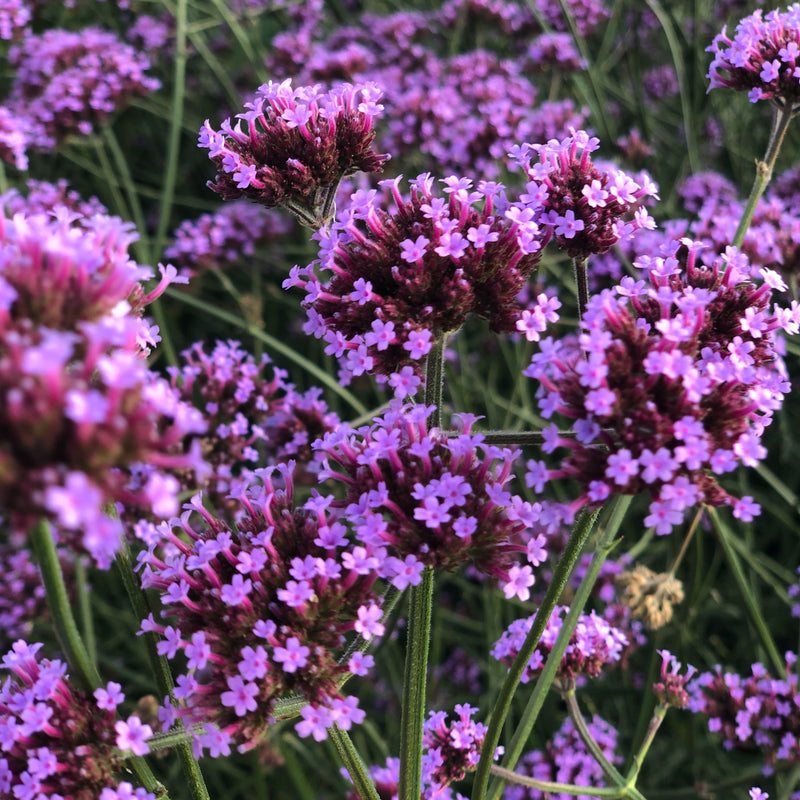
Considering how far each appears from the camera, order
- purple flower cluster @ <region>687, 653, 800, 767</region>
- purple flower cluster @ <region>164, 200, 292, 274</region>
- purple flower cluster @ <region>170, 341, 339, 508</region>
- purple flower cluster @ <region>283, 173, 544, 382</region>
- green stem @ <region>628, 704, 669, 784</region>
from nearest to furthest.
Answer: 1. purple flower cluster @ <region>283, 173, 544, 382</region>
2. green stem @ <region>628, 704, 669, 784</region>
3. purple flower cluster @ <region>687, 653, 800, 767</region>
4. purple flower cluster @ <region>170, 341, 339, 508</region>
5. purple flower cluster @ <region>164, 200, 292, 274</region>

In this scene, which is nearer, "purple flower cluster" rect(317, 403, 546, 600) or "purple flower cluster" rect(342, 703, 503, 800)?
"purple flower cluster" rect(317, 403, 546, 600)

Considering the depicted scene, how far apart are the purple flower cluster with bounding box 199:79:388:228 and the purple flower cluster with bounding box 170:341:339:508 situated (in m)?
0.80

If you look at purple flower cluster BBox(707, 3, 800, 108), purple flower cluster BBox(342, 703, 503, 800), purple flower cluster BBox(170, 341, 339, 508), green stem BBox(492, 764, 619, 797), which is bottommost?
purple flower cluster BBox(342, 703, 503, 800)

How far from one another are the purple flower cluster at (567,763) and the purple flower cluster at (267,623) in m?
1.09

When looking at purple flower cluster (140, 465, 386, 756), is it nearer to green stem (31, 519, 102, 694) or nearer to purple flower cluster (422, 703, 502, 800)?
green stem (31, 519, 102, 694)

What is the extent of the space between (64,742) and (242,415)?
1.27 m

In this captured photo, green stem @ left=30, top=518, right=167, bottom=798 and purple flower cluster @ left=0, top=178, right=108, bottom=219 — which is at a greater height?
purple flower cluster @ left=0, top=178, right=108, bottom=219

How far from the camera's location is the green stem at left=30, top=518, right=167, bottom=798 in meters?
1.11

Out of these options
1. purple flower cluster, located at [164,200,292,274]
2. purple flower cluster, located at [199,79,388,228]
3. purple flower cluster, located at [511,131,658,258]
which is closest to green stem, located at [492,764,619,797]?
purple flower cluster, located at [511,131,658,258]

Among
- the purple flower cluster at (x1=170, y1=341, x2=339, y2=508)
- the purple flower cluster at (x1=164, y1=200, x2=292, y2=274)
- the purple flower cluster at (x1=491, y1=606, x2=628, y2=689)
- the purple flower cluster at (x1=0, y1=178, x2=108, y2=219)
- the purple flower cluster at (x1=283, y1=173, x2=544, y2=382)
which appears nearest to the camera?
the purple flower cluster at (x1=283, y1=173, x2=544, y2=382)

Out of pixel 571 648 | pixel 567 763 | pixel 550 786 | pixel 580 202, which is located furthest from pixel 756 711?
pixel 580 202

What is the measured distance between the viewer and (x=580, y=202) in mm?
1599

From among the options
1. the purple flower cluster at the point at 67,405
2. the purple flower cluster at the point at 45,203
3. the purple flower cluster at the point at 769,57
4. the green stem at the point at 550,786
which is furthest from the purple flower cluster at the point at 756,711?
the purple flower cluster at the point at 45,203

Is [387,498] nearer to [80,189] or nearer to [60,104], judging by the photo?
[60,104]
